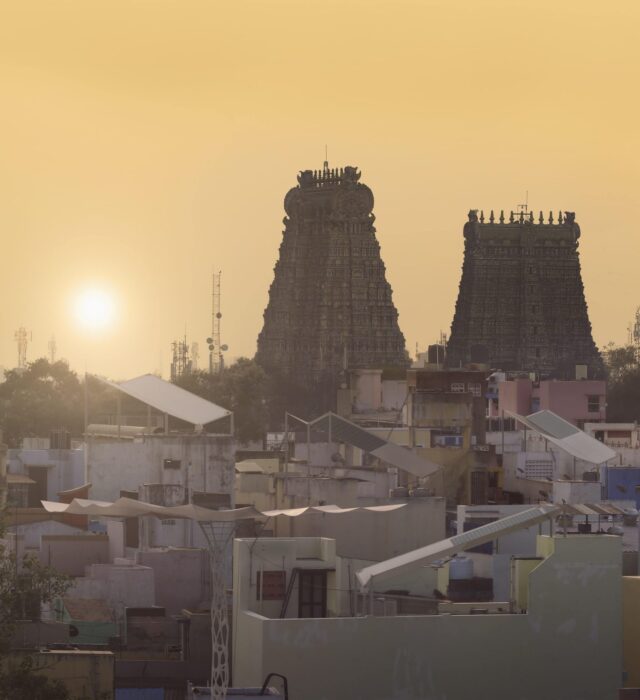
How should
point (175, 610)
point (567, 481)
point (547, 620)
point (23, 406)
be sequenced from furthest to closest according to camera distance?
point (23, 406) → point (567, 481) → point (175, 610) → point (547, 620)

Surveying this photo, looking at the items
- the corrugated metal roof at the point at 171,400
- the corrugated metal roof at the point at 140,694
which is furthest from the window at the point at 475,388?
the corrugated metal roof at the point at 140,694

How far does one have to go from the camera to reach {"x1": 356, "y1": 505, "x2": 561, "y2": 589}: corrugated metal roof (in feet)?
120

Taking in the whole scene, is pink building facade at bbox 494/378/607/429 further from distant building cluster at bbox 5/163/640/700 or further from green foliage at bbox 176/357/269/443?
green foliage at bbox 176/357/269/443

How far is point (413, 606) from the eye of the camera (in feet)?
121

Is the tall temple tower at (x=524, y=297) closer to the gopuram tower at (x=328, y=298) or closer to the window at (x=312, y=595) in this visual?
the gopuram tower at (x=328, y=298)

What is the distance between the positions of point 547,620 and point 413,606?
269cm

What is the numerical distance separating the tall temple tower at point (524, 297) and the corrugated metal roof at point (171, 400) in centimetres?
8082

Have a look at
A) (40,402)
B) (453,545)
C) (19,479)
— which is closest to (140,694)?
(453,545)

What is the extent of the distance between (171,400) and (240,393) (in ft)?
180

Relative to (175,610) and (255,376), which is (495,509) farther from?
(255,376)

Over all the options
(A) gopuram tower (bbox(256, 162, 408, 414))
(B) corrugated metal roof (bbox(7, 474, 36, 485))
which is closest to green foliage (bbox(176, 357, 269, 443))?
(A) gopuram tower (bbox(256, 162, 408, 414))

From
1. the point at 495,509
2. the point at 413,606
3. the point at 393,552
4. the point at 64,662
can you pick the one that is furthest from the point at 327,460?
the point at 64,662

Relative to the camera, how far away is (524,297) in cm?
13888

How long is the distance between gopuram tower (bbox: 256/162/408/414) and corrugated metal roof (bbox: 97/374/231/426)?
7624 cm
